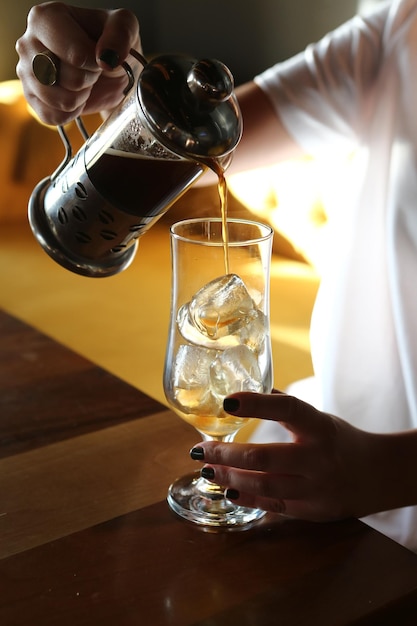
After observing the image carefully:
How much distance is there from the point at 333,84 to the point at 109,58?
57 centimetres

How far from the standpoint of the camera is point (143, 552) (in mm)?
608

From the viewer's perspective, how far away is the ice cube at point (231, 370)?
645 mm

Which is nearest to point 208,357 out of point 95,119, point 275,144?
point 275,144

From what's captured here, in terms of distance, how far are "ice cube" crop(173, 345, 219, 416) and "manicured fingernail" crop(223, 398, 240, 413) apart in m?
0.04

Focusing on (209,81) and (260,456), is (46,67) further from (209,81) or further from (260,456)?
(260,456)

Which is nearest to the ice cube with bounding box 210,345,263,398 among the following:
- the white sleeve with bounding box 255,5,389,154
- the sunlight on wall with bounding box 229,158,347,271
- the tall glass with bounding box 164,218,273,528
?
the tall glass with bounding box 164,218,273,528

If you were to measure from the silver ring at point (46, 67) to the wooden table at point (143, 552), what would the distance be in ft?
1.13

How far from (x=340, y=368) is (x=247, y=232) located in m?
0.49

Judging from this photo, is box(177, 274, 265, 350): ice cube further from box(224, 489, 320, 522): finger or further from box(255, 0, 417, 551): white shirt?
box(255, 0, 417, 551): white shirt

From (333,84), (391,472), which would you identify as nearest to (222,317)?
(391,472)

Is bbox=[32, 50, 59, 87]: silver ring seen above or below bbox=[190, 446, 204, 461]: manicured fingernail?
above

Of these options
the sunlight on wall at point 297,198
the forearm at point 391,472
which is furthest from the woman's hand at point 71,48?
the sunlight on wall at point 297,198

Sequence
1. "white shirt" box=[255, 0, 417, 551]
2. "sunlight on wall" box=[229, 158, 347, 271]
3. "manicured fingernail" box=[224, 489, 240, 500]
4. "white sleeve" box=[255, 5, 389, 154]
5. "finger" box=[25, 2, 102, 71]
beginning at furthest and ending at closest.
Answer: "sunlight on wall" box=[229, 158, 347, 271], "white sleeve" box=[255, 5, 389, 154], "white shirt" box=[255, 0, 417, 551], "finger" box=[25, 2, 102, 71], "manicured fingernail" box=[224, 489, 240, 500]

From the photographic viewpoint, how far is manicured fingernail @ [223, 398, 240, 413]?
62 cm
